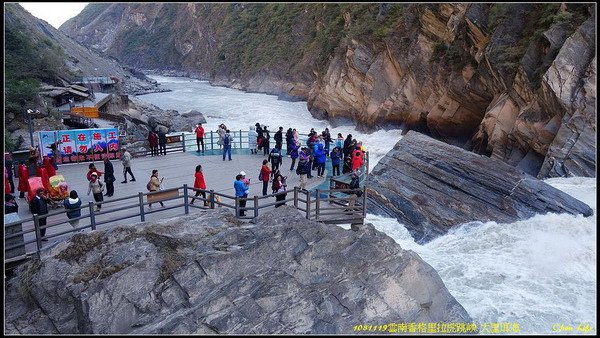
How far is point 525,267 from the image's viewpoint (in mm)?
14062

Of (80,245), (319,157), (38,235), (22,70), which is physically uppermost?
(22,70)

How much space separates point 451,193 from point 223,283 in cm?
1025

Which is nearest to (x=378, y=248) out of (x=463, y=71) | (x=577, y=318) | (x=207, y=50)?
(x=577, y=318)

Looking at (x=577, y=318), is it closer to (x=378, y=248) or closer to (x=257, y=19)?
(x=378, y=248)

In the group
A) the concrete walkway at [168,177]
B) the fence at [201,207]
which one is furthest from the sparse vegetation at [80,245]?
the concrete walkway at [168,177]

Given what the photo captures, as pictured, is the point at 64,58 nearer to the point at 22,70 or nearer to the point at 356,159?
the point at 22,70

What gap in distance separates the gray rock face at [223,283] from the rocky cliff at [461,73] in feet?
45.1

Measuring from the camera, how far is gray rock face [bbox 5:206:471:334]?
29.8ft

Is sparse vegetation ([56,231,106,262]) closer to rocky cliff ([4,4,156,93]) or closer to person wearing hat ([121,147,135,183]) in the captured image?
person wearing hat ([121,147,135,183])

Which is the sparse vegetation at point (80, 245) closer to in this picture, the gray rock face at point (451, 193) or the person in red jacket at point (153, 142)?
the person in red jacket at point (153, 142)

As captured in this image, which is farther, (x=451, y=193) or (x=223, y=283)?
(x=451, y=193)

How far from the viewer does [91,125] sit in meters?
29.8

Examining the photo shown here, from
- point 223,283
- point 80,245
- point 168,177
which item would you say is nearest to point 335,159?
point 168,177

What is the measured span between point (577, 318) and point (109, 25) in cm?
16449
